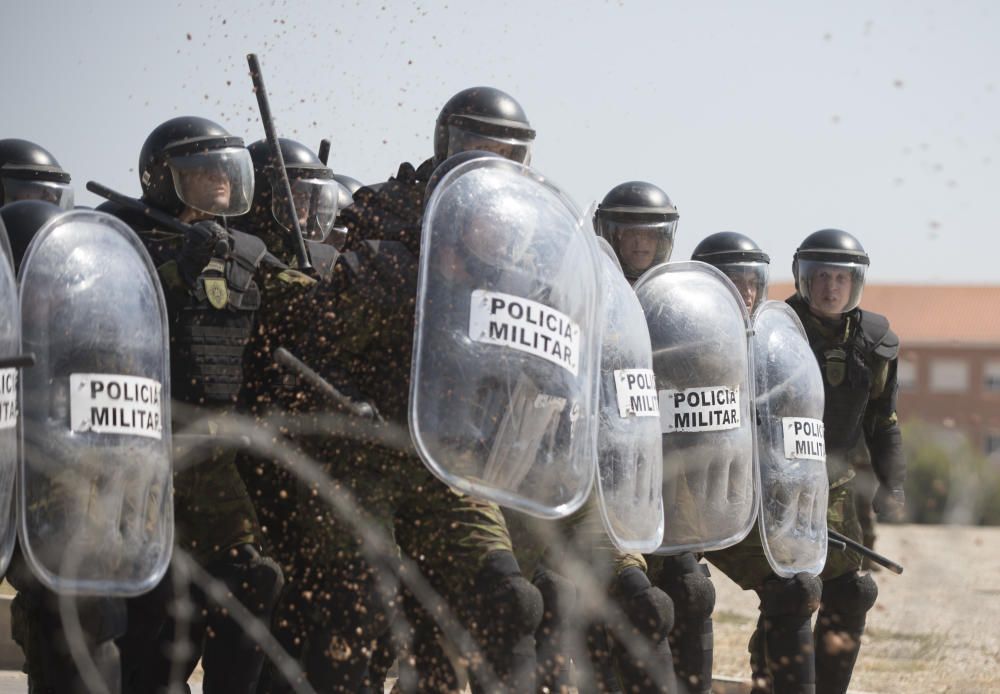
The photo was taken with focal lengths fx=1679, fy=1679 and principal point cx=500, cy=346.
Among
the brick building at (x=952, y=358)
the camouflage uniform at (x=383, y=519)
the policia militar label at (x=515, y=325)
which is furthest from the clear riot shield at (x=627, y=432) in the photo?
the brick building at (x=952, y=358)

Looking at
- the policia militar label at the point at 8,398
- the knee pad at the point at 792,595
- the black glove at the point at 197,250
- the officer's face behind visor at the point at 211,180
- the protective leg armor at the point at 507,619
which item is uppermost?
the officer's face behind visor at the point at 211,180

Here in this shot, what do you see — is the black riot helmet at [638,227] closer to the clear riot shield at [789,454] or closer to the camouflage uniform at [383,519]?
the clear riot shield at [789,454]

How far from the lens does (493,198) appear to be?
4.70m

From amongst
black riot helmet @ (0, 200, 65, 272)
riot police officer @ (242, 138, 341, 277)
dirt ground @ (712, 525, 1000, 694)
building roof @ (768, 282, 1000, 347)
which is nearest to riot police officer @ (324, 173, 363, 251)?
riot police officer @ (242, 138, 341, 277)

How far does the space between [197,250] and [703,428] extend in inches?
73.0

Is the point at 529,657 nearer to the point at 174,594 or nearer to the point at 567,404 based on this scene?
the point at 567,404

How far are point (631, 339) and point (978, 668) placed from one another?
197 inches

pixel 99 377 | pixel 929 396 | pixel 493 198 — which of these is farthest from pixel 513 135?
pixel 929 396

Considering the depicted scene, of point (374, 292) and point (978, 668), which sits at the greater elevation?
point (374, 292)

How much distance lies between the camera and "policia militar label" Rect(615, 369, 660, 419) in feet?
17.6

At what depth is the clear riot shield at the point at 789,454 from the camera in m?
6.19

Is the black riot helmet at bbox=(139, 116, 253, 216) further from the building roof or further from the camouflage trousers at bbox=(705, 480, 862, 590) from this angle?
the building roof

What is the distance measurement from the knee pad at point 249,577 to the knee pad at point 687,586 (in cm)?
154

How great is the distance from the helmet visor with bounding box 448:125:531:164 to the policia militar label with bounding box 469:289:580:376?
0.78 metres
